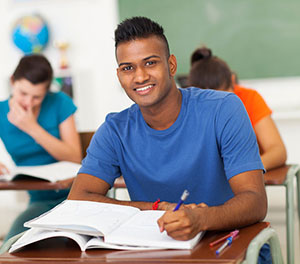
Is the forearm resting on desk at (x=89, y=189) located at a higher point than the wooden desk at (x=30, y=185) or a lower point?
higher

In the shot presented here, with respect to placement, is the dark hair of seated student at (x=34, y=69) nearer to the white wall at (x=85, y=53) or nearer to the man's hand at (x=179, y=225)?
the man's hand at (x=179, y=225)

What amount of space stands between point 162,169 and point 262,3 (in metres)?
3.42

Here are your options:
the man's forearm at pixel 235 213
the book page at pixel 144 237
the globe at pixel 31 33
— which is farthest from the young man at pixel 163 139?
the globe at pixel 31 33

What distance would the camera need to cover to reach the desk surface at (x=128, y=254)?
3.58ft

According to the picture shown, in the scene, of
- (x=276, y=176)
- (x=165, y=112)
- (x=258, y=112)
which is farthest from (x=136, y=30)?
(x=258, y=112)

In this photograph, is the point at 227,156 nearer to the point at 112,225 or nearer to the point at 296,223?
the point at 112,225

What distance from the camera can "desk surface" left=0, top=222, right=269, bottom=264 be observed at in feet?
3.58

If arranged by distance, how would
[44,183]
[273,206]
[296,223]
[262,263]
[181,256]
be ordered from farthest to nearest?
[273,206] < [296,223] < [44,183] < [262,263] < [181,256]

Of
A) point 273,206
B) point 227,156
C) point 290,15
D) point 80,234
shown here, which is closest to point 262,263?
point 227,156

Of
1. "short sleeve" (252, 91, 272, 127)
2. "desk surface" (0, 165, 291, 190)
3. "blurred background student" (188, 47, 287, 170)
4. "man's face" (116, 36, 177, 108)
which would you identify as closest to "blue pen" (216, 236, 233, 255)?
"man's face" (116, 36, 177, 108)

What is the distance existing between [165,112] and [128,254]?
64 cm

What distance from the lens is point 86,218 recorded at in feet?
4.12

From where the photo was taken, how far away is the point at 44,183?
2.42 m

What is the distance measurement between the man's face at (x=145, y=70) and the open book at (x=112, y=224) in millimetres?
414
